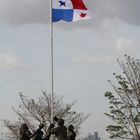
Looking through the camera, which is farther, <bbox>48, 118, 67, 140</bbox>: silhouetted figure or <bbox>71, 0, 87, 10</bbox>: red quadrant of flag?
<bbox>71, 0, 87, 10</bbox>: red quadrant of flag

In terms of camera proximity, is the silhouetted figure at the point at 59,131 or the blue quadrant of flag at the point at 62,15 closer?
the silhouetted figure at the point at 59,131

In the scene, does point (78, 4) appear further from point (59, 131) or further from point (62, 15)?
point (59, 131)

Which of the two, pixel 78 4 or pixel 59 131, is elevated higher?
pixel 78 4

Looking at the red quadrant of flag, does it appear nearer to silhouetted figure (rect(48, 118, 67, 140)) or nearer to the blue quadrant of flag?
the blue quadrant of flag

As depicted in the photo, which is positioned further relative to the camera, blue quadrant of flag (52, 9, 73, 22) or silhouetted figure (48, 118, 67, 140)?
blue quadrant of flag (52, 9, 73, 22)

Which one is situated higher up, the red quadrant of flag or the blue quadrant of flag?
the red quadrant of flag

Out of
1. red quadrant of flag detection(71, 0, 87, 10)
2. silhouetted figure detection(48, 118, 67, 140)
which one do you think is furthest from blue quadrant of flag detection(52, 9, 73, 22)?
silhouetted figure detection(48, 118, 67, 140)

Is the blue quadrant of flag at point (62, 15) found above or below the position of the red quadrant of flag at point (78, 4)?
below

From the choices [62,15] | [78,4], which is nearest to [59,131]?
[62,15]

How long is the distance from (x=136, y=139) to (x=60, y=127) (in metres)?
21.2

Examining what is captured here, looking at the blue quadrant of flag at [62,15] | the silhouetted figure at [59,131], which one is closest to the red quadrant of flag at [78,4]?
the blue quadrant of flag at [62,15]

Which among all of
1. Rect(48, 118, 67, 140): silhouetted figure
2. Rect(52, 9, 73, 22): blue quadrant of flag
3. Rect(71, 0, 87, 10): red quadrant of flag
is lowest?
Rect(48, 118, 67, 140): silhouetted figure

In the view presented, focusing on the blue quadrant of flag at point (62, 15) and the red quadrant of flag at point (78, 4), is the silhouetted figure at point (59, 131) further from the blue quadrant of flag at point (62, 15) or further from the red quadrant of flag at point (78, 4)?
the red quadrant of flag at point (78, 4)

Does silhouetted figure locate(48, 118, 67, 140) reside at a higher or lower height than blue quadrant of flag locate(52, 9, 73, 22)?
lower
